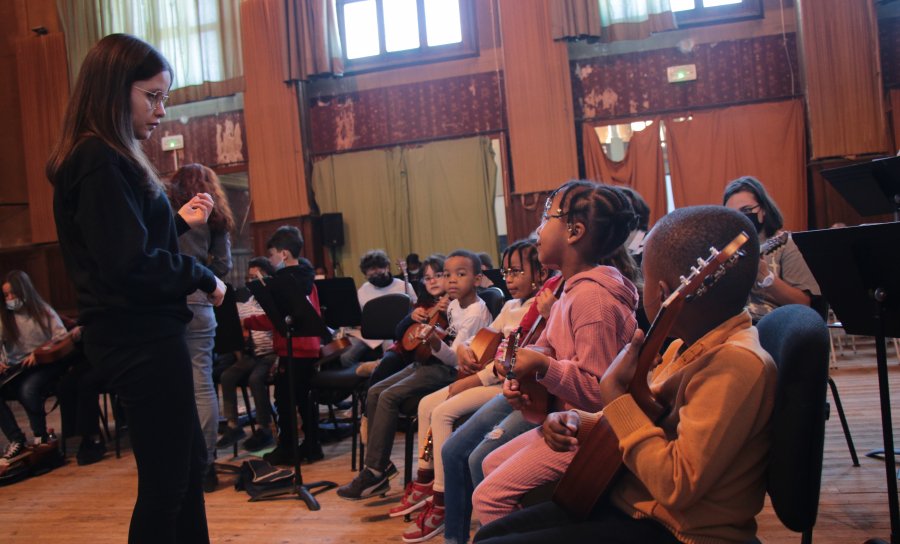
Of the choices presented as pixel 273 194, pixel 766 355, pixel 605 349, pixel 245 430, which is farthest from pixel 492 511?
pixel 273 194

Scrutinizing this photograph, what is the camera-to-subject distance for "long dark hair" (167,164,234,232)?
4008mm

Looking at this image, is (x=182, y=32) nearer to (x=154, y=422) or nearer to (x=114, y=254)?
(x=114, y=254)

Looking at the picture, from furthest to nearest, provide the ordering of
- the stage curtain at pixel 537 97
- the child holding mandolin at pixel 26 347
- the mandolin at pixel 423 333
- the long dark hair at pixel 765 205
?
the stage curtain at pixel 537 97
the child holding mandolin at pixel 26 347
the mandolin at pixel 423 333
the long dark hair at pixel 765 205

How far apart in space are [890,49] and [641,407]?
9151mm

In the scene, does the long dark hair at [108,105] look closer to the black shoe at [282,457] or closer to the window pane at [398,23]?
the black shoe at [282,457]

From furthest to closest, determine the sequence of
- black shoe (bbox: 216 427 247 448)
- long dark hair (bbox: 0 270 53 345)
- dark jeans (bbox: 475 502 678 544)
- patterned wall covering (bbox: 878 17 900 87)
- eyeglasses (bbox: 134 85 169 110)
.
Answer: patterned wall covering (bbox: 878 17 900 87)
long dark hair (bbox: 0 270 53 345)
black shoe (bbox: 216 427 247 448)
eyeglasses (bbox: 134 85 169 110)
dark jeans (bbox: 475 502 678 544)

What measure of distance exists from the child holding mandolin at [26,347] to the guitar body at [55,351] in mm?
88

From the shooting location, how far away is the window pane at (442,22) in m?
10.1

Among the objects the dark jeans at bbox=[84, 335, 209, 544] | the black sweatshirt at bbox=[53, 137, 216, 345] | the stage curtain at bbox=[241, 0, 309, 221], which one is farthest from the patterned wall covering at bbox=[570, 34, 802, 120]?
the dark jeans at bbox=[84, 335, 209, 544]

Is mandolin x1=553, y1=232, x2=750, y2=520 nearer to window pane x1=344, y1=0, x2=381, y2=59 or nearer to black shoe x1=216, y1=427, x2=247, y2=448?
black shoe x1=216, y1=427, x2=247, y2=448

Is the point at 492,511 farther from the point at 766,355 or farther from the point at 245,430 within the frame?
the point at 245,430

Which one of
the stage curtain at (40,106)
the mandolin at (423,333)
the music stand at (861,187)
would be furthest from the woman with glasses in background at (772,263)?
the stage curtain at (40,106)

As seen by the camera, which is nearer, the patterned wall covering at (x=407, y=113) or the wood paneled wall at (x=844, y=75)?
the wood paneled wall at (x=844, y=75)

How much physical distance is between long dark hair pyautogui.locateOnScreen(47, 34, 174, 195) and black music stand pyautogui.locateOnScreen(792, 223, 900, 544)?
211cm
